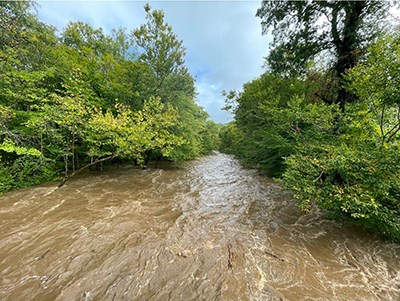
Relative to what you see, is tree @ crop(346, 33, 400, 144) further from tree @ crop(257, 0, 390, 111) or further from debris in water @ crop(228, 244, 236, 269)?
debris in water @ crop(228, 244, 236, 269)

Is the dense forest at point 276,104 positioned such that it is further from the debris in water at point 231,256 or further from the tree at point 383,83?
the debris in water at point 231,256

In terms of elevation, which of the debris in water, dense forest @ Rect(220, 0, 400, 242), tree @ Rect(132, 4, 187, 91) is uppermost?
tree @ Rect(132, 4, 187, 91)

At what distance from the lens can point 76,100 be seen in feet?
24.4

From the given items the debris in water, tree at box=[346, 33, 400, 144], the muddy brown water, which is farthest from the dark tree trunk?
the debris in water

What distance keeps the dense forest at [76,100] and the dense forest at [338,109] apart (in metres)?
5.79

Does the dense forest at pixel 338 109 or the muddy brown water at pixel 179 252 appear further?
the dense forest at pixel 338 109

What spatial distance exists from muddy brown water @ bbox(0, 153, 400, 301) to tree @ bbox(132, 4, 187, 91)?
370 inches

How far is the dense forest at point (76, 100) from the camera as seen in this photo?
22.8ft

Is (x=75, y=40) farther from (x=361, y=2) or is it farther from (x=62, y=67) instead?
(x=361, y=2)

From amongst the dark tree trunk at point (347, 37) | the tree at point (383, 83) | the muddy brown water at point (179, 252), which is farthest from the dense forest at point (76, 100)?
the dark tree trunk at point (347, 37)

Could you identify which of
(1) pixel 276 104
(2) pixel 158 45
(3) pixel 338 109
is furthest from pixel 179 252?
(2) pixel 158 45

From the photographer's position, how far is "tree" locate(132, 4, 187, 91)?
12.0m

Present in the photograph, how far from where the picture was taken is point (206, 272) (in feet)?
10.3

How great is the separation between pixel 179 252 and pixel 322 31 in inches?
423
